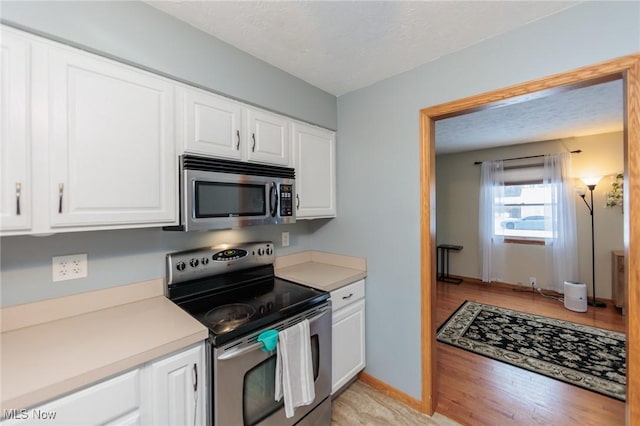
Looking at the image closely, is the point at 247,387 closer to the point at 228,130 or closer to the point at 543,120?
the point at 228,130

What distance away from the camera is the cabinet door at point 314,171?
1.98m

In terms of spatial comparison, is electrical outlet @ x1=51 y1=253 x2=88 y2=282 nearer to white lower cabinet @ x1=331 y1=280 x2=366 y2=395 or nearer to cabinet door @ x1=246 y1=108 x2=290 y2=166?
cabinet door @ x1=246 y1=108 x2=290 y2=166

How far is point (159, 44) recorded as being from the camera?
128cm

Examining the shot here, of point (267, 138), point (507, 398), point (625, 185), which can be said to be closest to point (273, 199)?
point (267, 138)

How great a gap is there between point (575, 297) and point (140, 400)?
4736 millimetres

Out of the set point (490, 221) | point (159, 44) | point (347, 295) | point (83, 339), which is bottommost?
point (347, 295)

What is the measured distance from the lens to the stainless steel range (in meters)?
1.16

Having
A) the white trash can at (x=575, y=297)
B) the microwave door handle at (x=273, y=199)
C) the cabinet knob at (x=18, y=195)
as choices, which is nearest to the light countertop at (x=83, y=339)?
the cabinet knob at (x=18, y=195)

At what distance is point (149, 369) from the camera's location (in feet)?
3.34

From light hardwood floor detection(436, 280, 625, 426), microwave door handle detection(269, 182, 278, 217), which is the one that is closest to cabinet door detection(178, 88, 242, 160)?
microwave door handle detection(269, 182, 278, 217)

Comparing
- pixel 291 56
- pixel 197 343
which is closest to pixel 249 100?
pixel 291 56

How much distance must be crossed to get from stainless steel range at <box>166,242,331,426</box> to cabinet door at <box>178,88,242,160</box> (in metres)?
0.64

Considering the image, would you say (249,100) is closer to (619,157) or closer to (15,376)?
(15,376)

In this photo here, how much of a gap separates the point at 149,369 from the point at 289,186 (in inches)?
47.7
